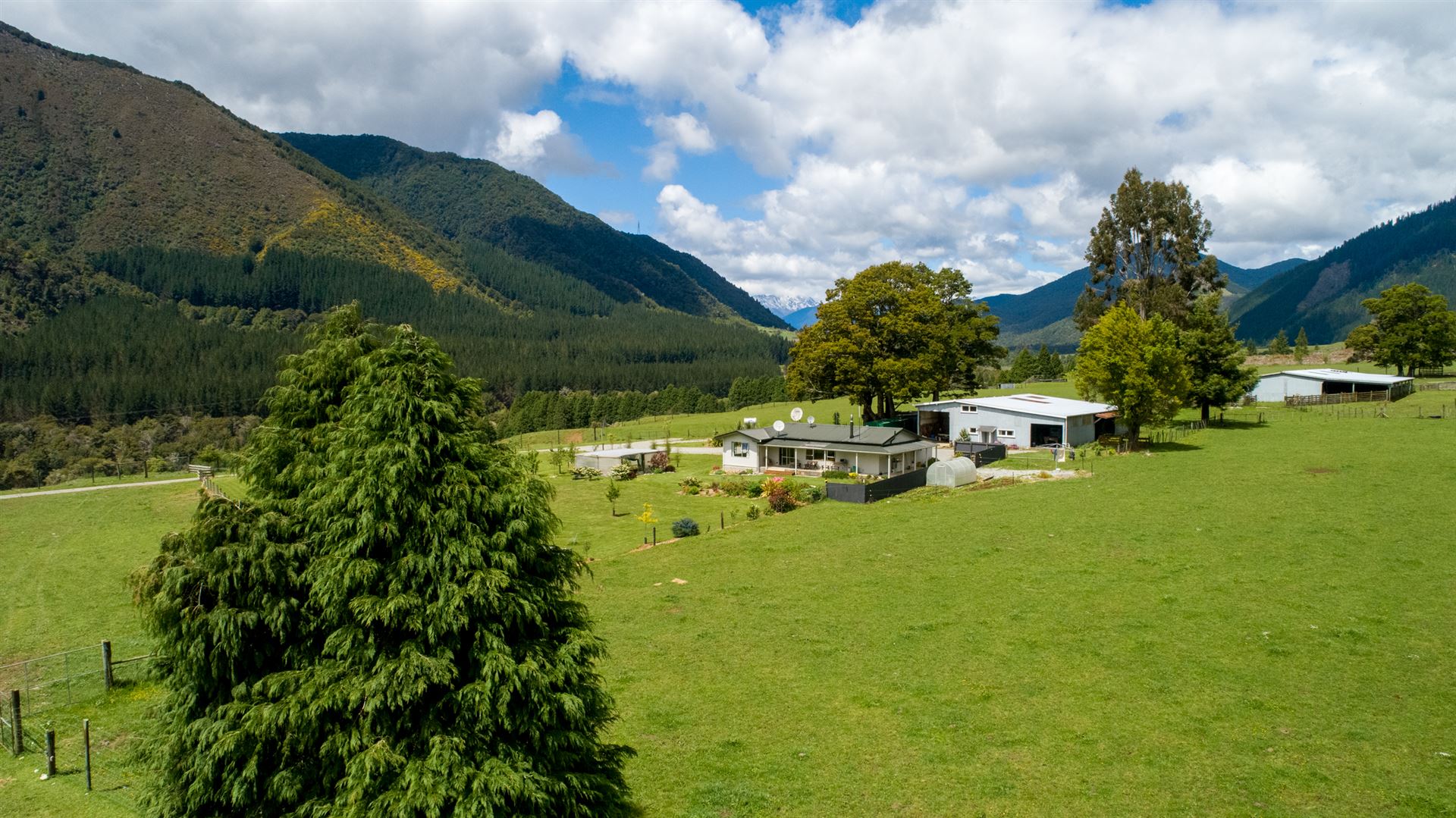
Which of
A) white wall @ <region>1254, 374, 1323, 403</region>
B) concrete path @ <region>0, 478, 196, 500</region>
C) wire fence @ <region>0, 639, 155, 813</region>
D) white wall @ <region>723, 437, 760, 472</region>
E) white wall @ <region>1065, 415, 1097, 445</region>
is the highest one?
white wall @ <region>1254, 374, 1323, 403</region>

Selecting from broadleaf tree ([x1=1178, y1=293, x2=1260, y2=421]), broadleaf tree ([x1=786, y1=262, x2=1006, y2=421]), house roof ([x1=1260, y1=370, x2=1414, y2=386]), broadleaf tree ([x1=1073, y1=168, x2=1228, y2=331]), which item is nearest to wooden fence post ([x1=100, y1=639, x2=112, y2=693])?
broadleaf tree ([x1=786, y1=262, x2=1006, y2=421])

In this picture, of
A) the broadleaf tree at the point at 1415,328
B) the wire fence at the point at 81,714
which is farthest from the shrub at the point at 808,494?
the broadleaf tree at the point at 1415,328

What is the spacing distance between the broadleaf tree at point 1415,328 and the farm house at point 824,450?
144 feet

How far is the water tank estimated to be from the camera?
36500 millimetres

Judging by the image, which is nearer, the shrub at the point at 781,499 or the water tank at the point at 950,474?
the shrub at the point at 781,499

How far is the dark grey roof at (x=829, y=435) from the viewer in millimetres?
43719

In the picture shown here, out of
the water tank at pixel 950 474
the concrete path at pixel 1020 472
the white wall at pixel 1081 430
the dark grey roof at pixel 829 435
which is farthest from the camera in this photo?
the white wall at pixel 1081 430

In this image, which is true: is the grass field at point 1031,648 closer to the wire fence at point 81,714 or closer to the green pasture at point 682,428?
the wire fence at point 81,714

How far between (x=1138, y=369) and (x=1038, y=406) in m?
7.79

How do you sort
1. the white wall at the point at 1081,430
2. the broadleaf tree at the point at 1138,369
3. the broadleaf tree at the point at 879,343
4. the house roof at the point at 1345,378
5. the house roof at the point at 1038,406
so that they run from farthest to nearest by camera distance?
the house roof at the point at 1345,378 → the broadleaf tree at the point at 879,343 → the white wall at the point at 1081,430 → the house roof at the point at 1038,406 → the broadleaf tree at the point at 1138,369

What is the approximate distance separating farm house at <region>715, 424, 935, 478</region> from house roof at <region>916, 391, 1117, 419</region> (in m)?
4.80

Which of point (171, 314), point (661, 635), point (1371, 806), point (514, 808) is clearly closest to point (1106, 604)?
point (1371, 806)

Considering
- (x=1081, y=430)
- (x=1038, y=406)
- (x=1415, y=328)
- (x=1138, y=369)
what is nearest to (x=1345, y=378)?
(x=1415, y=328)

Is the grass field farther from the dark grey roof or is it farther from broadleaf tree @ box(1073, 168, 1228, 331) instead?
broadleaf tree @ box(1073, 168, 1228, 331)
